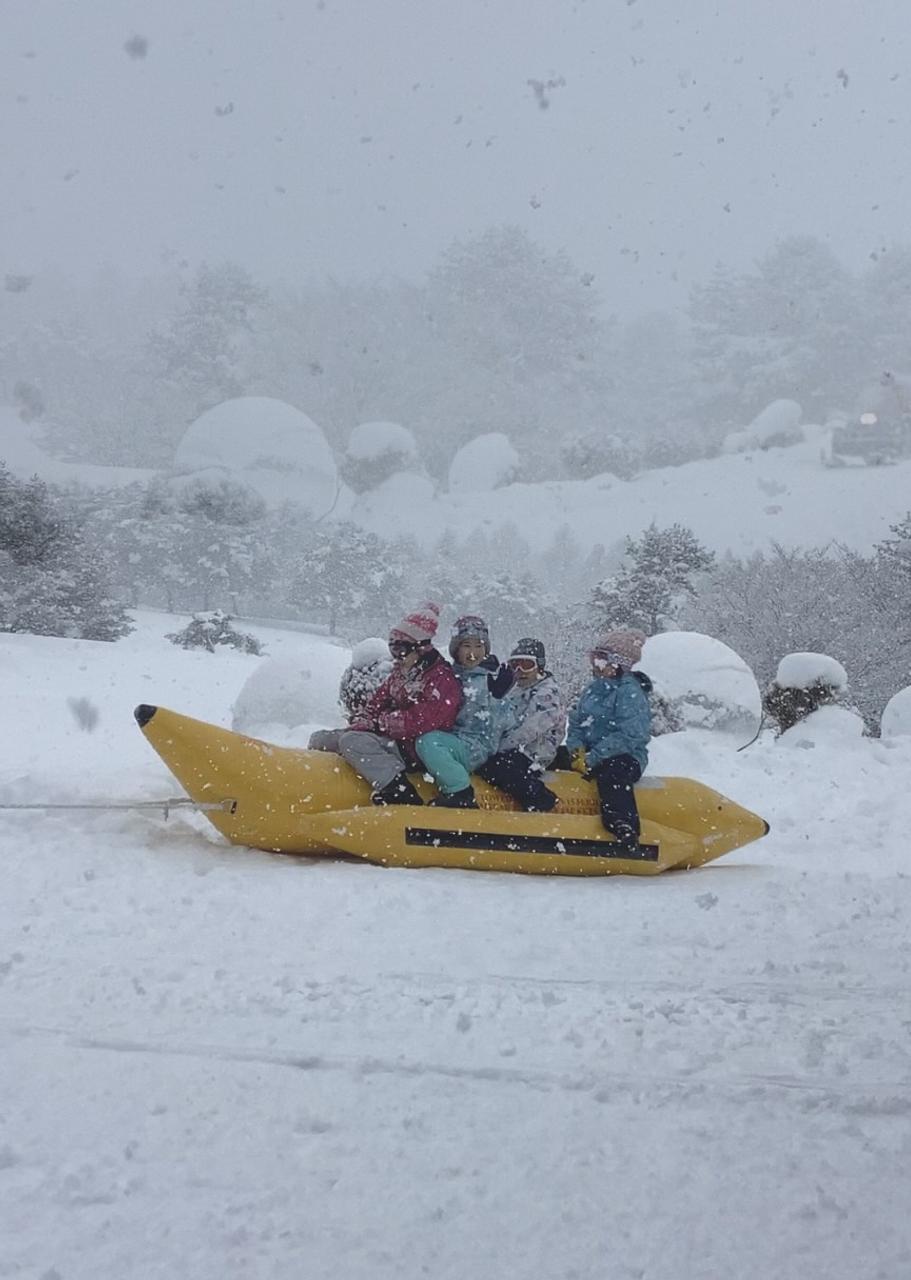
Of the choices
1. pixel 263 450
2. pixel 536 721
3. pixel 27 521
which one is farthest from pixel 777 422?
pixel 536 721

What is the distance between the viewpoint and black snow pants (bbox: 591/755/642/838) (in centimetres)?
548

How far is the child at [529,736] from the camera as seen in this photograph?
561 centimetres

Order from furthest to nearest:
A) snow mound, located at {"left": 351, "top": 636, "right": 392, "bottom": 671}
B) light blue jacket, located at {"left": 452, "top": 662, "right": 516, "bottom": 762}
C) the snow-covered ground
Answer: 1. snow mound, located at {"left": 351, "top": 636, "right": 392, "bottom": 671}
2. light blue jacket, located at {"left": 452, "top": 662, "right": 516, "bottom": 762}
3. the snow-covered ground

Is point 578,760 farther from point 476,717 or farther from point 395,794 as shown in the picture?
point 395,794

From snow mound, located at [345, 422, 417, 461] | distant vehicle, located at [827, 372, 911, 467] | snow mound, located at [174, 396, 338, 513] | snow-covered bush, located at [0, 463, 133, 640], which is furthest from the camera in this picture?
snow mound, located at [345, 422, 417, 461]

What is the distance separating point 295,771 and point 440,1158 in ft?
11.1

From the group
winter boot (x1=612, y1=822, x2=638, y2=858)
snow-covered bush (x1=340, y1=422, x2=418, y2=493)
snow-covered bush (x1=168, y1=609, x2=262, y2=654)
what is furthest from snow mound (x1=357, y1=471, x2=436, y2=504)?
winter boot (x1=612, y1=822, x2=638, y2=858)

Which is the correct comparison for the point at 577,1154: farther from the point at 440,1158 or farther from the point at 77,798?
the point at 77,798

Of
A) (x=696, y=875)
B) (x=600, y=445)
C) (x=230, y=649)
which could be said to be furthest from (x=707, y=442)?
(x=696, y=875)

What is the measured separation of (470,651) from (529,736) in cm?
70

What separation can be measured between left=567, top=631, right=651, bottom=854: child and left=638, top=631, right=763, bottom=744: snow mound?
5367 mm

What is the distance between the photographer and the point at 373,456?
37344 mm

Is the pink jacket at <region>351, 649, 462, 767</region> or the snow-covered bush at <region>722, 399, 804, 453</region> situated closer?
the pink jacket at <region>351, 649, 462, 767</region>

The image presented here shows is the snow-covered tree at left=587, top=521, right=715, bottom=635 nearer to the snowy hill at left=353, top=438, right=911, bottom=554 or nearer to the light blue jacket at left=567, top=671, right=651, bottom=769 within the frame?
the light blue jacket at left=567, top=671, right=651, bottom=769
